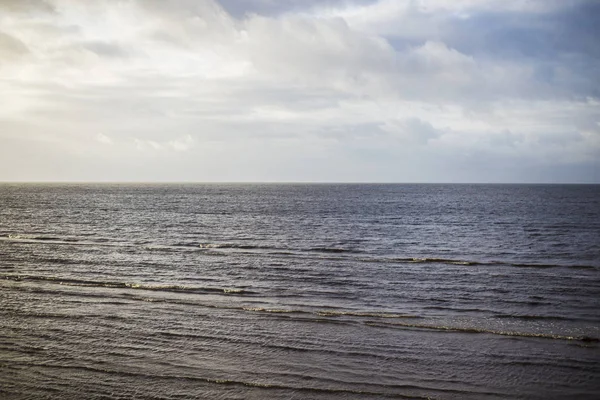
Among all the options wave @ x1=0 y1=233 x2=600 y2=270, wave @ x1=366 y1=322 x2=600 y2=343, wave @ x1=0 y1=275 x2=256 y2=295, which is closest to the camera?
wave @ x1=366 y1=322 x2=600 y2=343

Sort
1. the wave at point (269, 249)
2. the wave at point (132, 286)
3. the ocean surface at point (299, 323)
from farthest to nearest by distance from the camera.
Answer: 1. the wave at point (269, 249)
2. the wave at point (132, 286)
3. the ocean surface at point (299, 323)

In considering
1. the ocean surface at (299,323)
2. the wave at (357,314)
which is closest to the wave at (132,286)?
the ocean surface at (299,323)

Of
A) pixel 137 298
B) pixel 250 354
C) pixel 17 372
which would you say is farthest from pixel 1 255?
pixel 250 354

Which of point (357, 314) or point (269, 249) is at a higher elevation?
point (269, 249)

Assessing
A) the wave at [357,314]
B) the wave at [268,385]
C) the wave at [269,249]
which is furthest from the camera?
the wave at [269,249]

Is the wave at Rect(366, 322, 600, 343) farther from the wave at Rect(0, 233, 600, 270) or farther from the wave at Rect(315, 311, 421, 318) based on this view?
the wave at Rect(0, 233, 600, 270)

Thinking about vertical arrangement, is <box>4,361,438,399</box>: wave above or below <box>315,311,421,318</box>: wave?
below

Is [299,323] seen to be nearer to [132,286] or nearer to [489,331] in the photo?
[489,331]

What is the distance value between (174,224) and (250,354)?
5511 cm

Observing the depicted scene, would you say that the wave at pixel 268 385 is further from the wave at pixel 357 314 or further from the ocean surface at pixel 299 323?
the wave at pixel 357 314

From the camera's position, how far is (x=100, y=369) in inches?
576

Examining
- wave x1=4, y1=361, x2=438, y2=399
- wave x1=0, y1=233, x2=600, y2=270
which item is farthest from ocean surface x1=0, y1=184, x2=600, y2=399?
wave x1=0, y1=233, x2=600, y2=270

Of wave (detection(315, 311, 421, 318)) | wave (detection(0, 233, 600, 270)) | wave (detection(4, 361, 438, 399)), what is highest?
wave (detection(0, 233, 600, 270))

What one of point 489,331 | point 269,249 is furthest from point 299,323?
point 269,249
